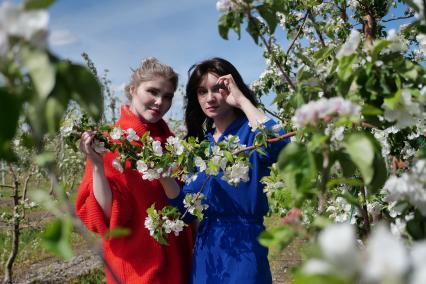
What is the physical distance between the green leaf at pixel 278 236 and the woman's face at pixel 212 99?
1.58 meters

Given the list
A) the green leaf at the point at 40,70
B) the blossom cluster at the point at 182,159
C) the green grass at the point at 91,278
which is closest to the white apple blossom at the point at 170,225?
the blossom cluster at the point at 182,159

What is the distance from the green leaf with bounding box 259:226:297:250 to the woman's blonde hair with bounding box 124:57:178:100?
1671 millimetres

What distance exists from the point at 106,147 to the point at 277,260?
4745mm

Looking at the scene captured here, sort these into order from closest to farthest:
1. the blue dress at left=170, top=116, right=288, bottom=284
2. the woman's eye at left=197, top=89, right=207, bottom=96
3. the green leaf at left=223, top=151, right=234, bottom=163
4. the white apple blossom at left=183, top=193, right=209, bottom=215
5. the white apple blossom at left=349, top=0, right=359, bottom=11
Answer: the green leaf at left=223, top=151, right=234, bottom=163
the white apple blossom at left=183, top=193, right=209, bottom=215
the blue dress at left=170, top=116, right=288, bottom=284
the woman's eye at left=197, top=89, right=207, bottom=96
the white apple blossom at left=349, top=0, right=359, bottom=11

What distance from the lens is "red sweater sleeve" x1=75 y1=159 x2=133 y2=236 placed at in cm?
224

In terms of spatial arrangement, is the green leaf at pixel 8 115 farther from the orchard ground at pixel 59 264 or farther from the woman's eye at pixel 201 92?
the orchard ground at pixel 59 264

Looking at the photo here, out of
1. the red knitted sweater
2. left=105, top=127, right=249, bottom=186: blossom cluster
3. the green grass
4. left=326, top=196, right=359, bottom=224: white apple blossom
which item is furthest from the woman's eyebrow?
the green grass

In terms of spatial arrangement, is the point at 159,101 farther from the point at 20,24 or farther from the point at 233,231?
the point at 20,24

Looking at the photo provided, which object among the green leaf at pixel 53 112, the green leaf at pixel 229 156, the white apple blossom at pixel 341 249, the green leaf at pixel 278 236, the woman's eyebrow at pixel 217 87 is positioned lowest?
the green leaf at pixel 278 236

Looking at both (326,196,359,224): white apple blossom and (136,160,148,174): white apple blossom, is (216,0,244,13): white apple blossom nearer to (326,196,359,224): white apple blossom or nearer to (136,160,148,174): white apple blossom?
(136,160,148,174): white apple blossom

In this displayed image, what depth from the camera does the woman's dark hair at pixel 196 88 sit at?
242cm

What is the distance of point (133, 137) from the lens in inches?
A: 77.9

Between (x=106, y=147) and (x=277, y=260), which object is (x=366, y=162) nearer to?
(x=106, y=147)

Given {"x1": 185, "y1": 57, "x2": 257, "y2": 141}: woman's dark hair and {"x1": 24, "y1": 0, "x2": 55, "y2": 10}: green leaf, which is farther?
{"x1": 185, "y1": 57, "x2": 257, "y2": 141}: woman's dark hair
